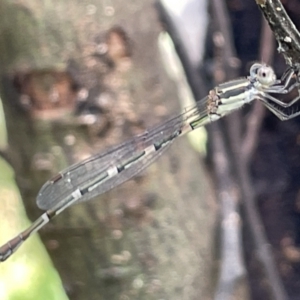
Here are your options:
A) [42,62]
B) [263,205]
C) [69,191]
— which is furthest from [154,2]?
[263,205]

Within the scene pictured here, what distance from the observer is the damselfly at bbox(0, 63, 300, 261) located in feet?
2.82

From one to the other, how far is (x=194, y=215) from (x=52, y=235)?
301mm

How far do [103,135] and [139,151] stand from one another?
154mm

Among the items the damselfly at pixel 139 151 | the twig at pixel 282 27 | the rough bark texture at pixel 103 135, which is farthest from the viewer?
the damselfly at pixel 139 151

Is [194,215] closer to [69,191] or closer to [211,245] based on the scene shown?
[211,245]

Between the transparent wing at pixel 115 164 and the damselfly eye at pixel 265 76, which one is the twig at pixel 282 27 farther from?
the transparent wing at pixel 115 164

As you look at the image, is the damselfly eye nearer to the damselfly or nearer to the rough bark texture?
the damselfly

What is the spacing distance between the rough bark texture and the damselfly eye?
0.18 metres

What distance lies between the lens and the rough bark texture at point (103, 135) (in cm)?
76

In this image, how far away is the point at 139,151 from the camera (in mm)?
953

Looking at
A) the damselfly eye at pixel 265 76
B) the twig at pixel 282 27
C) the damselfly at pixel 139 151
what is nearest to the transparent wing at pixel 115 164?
the damselfly at pixel 139 151

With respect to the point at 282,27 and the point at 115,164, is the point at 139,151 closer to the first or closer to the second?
the point at 115,164

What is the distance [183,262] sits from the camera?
948 mm

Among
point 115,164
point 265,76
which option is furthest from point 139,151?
point 265,76
